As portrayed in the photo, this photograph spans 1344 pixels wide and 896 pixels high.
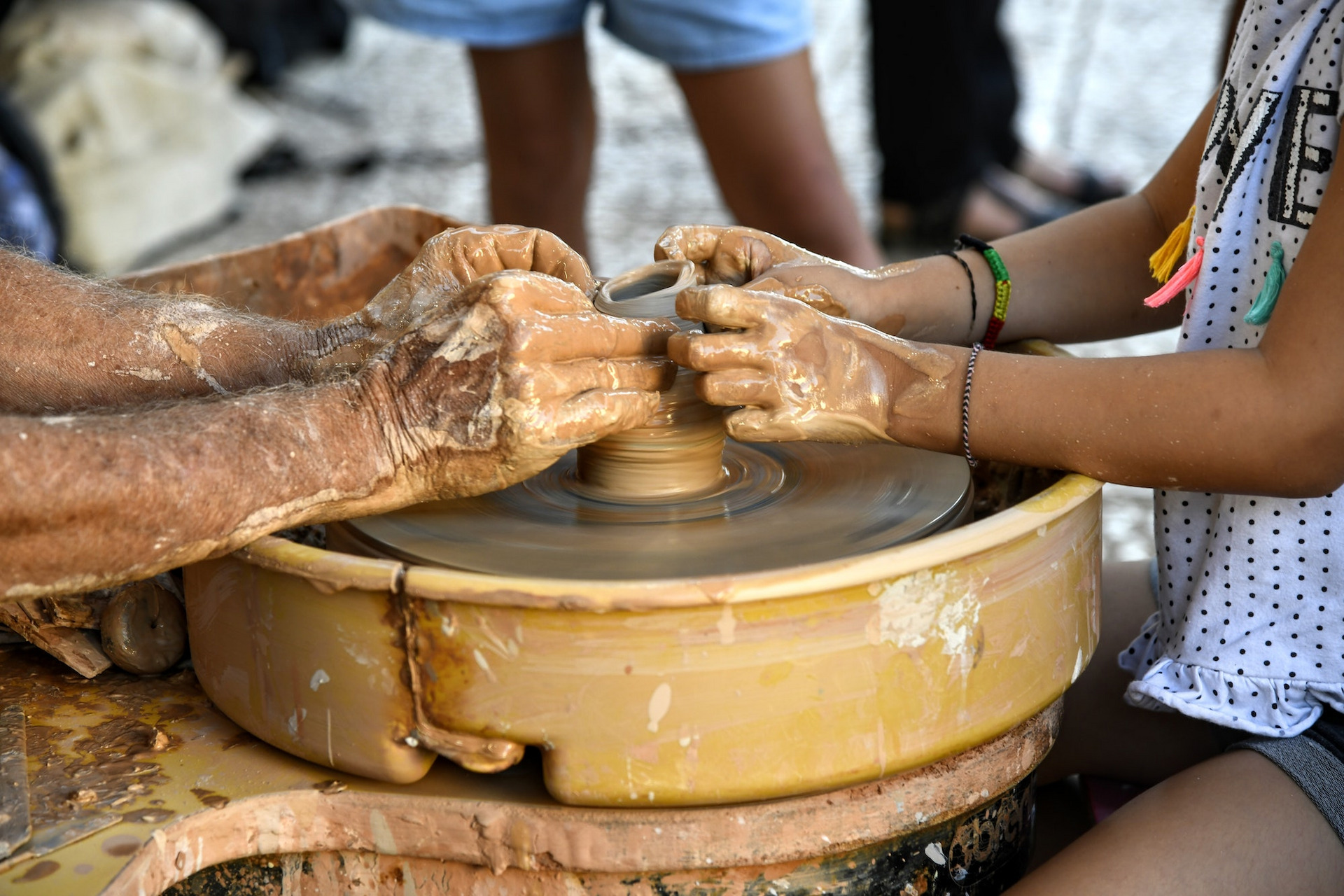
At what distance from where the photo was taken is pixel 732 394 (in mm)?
1188

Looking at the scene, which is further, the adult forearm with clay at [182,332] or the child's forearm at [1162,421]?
the adult forearm with clay at [182,332]

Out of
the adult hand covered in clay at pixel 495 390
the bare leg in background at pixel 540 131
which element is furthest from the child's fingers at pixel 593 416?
the bare leg in background at pixel 540 131

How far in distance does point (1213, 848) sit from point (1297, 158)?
664mm

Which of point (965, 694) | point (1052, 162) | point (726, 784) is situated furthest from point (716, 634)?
point (1052, 162)

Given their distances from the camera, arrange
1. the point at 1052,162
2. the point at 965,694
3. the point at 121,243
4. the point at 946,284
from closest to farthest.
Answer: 1. the point at 965,694
2. the point at 946,284
3. the point at 121,243
4. the point at 1052,162

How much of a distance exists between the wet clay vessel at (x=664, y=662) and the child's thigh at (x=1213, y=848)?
149 mm

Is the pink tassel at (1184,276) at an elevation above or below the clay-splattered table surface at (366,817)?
above

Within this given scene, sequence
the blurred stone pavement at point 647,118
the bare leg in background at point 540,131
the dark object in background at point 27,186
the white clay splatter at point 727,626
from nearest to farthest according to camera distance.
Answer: the white clay splatter at point 727,626
the bare leg in background at point 540,131
the dark object in background at point 27,186
the blurred stone pavement at point 647,118

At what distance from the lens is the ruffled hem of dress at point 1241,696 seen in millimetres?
1244

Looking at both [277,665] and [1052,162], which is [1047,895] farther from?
[1052,162]

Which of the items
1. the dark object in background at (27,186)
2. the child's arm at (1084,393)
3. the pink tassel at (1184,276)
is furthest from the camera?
the dark object in background at (27,186)

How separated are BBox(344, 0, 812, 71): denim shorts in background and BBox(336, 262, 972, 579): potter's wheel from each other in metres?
1.15

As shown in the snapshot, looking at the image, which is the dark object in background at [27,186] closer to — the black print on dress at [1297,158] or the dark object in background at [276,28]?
the dark object in background at [276,28]

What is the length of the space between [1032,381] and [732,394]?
0.95 feet
